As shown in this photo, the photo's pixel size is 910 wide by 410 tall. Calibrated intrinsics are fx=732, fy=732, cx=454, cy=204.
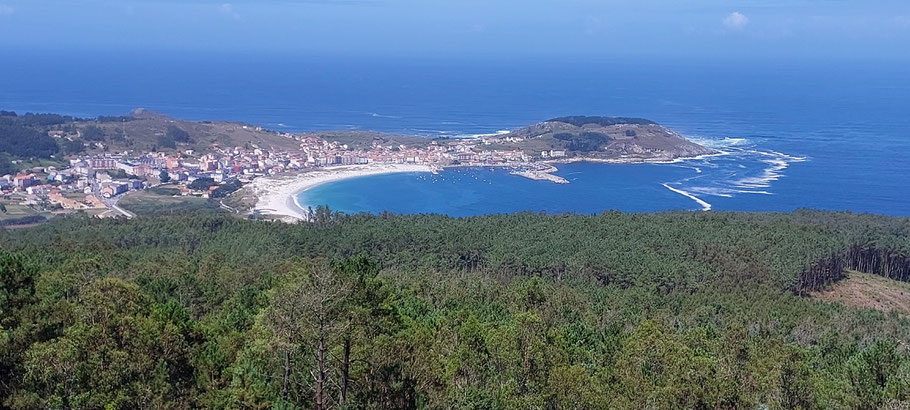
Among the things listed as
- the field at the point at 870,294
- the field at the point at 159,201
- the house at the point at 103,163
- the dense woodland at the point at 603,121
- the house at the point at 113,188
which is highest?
the dense woodland at the point at 603,121

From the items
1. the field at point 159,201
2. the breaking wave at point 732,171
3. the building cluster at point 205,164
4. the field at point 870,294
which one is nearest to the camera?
the field at point 870,294

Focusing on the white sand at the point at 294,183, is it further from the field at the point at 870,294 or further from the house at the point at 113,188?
the field at the point at 870,294

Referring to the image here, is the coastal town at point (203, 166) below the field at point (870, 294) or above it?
above

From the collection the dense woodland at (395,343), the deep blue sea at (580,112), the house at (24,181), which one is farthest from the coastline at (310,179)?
the dense woodland at (395,343)

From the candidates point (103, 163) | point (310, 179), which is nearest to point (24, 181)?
point (103, 163)

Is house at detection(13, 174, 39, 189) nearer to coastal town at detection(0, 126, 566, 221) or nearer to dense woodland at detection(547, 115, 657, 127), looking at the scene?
coastal town at detection(0, 126, 566, 221)

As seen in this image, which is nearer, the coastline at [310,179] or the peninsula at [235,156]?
the coastline at [310,179]
